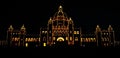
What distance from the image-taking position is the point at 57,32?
67.5 metres

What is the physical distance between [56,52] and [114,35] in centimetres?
5165

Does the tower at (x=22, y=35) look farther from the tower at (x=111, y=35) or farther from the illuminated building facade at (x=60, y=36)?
the tower at (x=111, y=35)

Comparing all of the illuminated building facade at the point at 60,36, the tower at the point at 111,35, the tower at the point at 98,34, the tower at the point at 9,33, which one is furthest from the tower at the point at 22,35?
the tower at the point at 111,35

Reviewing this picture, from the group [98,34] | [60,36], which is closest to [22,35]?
[60,36]

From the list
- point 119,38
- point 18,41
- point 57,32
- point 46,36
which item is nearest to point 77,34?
point 57,32

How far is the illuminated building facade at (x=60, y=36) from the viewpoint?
6669cm

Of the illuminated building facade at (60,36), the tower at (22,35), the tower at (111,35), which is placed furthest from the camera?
the tower at (22,35)

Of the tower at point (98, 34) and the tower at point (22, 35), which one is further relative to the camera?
the tower at point (22, 35)

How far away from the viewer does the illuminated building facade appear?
219ft

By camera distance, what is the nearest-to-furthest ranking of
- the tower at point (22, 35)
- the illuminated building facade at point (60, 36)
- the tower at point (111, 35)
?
the illuminated building facade at point (60, 36), the tower at point (111, 35), the tower at point (22, 35)

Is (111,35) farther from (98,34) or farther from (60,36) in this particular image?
(60,36)

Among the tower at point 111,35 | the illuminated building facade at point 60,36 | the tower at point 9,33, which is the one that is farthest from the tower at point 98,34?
the tower at point 9,33

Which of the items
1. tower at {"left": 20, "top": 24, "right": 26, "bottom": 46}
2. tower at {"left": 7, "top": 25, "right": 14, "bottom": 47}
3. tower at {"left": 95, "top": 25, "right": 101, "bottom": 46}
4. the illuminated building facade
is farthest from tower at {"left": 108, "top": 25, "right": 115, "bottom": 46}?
tower at {"left": 7, "top": 25, "right": 14, "bottom": 47}

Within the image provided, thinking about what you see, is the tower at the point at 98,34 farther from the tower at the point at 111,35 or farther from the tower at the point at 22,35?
the tower at the point at 22,35
